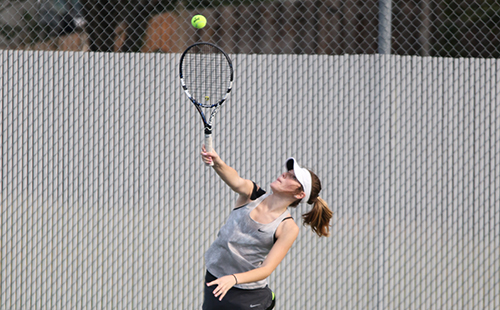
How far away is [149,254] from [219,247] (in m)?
1.28

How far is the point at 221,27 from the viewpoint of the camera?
184 inches

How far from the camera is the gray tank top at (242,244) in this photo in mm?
2512

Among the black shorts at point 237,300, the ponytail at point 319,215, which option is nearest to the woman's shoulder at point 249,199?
the ponytail at point 319,215

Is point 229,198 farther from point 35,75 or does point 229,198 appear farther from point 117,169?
point 35,75

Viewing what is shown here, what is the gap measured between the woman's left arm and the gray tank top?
0.07 m

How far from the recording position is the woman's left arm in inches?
84.3

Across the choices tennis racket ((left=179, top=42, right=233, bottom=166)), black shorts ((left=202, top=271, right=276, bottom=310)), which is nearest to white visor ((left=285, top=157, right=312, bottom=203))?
black shorts ((left=202, top=271, right=276, bottom=310))

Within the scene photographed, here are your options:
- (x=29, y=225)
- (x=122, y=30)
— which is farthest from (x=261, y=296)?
(x=122, y=30)

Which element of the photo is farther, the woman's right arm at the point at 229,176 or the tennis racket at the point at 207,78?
the tennis racket at the point at 207,78

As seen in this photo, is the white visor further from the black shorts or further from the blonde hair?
the black shorts

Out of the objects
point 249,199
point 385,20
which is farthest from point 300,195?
point 385,20

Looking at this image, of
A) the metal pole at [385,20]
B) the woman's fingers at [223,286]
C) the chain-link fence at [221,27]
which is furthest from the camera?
the chain-link fence at [221,27]

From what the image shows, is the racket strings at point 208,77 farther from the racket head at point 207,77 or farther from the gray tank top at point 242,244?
the gray tank top at point 242,244

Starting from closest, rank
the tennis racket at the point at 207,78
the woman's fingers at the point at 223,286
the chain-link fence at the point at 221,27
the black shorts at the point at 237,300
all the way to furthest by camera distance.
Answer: the woman's fingers at the point at 223,286 < the black shorts at the point at 237,300 < the tennis racket at the point at 207,78 < the chain-link fence at the point at 221,27
